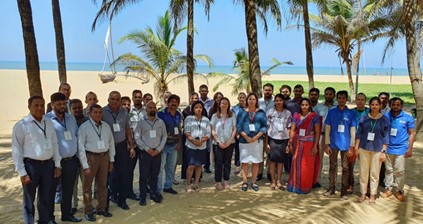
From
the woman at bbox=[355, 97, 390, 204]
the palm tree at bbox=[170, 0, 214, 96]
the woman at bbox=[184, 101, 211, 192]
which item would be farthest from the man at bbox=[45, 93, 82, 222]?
the palm tree at bbox=[170, 0, 214, 96]

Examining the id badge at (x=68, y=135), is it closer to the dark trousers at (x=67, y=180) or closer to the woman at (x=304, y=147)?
the dark trousers at (x=67, y=180)

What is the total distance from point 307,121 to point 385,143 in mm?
1205

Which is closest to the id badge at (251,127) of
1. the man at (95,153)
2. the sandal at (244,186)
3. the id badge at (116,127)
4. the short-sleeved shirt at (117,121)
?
the sandal at (244,186)

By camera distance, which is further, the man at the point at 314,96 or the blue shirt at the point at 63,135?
→ the man at the point at 314,96

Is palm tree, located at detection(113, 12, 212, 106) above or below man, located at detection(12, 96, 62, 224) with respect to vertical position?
above

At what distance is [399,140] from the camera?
5.68 meters

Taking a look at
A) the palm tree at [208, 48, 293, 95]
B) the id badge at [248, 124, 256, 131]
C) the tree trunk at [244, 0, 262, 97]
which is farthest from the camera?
the palm tree at [208, 48, 293, 95]

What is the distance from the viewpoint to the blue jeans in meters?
5.90

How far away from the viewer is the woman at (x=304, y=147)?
5.87 m

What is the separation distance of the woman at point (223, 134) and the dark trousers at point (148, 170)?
1.09 metres

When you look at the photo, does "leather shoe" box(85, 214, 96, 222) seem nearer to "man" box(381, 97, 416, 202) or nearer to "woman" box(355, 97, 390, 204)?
"woman" box(355, 97, 390, 204)

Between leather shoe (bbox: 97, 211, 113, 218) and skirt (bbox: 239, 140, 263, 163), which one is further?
skirt (bbox: 239, 140, 263, 163)

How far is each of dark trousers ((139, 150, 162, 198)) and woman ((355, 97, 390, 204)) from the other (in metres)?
3.14

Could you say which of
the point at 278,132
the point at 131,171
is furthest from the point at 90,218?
the point at 278,132
